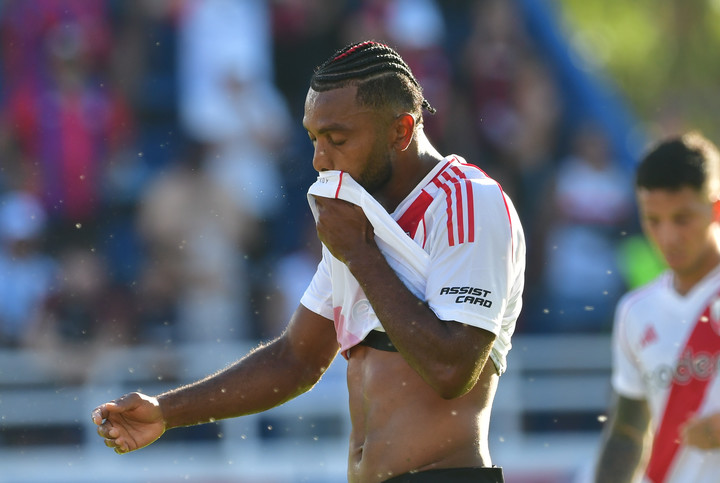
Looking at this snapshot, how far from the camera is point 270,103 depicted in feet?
31.7

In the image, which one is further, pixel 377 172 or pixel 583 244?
pixel 583 244

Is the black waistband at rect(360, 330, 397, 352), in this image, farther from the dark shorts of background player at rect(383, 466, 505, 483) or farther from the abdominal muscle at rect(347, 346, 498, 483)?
the dark shorts of background player at rect(383, 466, 505, 483)

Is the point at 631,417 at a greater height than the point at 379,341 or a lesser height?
lesser

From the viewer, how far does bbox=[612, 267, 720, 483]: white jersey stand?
5.15 meters

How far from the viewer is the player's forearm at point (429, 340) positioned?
3332mm

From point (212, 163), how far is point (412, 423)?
577 cm

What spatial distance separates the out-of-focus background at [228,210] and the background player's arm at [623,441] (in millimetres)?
3191

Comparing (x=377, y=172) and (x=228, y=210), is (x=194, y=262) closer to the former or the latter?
(x=228, y=210)

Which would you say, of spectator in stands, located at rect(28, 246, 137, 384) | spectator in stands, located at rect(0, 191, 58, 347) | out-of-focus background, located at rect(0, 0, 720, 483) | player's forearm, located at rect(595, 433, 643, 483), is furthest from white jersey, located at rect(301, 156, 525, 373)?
spectator in stands, located at rect(0, 191, 58, 347)

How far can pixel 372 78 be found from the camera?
3676 millimetres

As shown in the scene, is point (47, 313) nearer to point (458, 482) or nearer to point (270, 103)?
point (270, 103)

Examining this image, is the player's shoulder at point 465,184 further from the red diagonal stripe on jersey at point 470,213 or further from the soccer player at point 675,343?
the soccer player at point 675,343

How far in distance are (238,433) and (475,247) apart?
5130mm

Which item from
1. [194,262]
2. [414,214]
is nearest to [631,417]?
[414,214]
